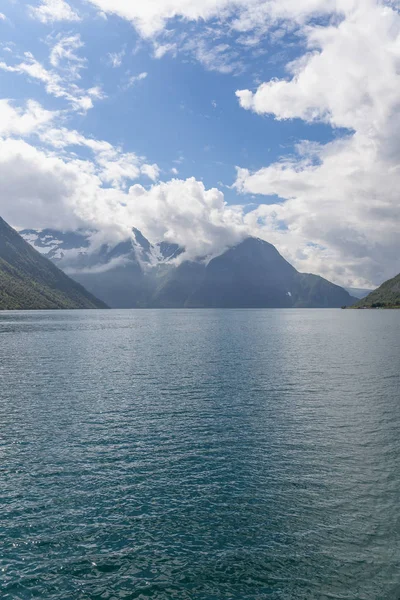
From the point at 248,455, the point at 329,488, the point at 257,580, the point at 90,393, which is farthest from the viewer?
the point at 90,393

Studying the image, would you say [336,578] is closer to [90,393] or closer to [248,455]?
[248,455]

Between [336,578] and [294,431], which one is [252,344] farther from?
[336,578]

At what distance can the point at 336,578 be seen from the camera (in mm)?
24359

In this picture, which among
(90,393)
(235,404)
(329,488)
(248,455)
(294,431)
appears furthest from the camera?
(90,393)

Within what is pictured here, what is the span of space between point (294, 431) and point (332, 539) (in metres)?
22.5

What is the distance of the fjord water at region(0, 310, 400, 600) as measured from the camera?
24375 mm

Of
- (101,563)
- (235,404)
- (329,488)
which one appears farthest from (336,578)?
(235,404)

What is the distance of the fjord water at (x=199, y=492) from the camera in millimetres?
24375

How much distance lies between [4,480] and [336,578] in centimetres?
2861

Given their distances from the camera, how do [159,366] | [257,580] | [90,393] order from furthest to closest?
[159,366] → [90,393] → [257,580]

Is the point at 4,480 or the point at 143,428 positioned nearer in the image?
the point at 4,480

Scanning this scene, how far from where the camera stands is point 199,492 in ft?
113

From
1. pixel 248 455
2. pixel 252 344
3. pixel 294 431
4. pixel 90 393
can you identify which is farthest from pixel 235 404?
pixel 252 344

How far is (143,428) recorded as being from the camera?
168 feet
